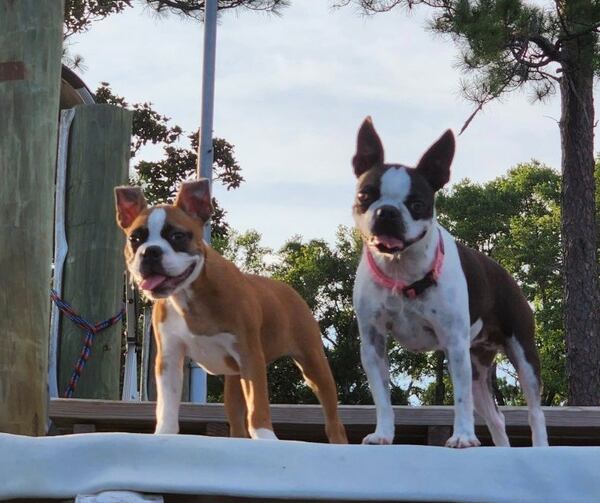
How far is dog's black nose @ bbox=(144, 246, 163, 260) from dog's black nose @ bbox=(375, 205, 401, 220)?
0.68 m

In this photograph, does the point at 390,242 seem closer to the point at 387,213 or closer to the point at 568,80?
the point at 387,213

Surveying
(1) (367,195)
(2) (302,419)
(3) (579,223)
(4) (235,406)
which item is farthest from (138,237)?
(3) (579,223)

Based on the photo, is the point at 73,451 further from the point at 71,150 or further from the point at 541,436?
the point at 71,150

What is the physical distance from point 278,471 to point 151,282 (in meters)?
0.87

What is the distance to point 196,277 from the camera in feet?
11.7

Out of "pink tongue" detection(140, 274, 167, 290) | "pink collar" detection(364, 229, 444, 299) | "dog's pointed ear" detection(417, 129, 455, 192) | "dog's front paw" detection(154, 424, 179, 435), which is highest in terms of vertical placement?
"dog's pointed ear" detection(417, 129, 455, 192)

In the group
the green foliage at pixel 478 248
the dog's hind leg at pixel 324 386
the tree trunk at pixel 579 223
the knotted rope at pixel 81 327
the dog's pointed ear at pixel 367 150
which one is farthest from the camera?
the green foliage at pixel 478 248

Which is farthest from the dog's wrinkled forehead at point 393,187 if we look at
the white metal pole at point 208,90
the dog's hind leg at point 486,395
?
the white metal pole at point 208,90

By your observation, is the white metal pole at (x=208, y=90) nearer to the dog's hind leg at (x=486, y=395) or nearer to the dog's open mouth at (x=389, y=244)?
the dog's hind leg at (x=486, y=395)

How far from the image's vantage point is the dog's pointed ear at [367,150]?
371cm

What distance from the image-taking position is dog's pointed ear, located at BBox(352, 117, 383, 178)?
3713 millimetres

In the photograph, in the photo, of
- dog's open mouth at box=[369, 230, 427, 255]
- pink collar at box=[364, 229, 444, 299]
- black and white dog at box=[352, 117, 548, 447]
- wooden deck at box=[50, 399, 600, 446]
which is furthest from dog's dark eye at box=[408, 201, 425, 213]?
wooden deck at box=[50, 399, 600, 446]

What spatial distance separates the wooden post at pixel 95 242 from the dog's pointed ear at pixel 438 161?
2.78 m

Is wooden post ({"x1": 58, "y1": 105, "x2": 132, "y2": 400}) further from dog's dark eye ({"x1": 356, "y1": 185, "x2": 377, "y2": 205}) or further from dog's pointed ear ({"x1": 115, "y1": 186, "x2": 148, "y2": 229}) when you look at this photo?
dog's dark eye ({"x1": 356, "y1": 185, "x2": 377, "y2": 205})
